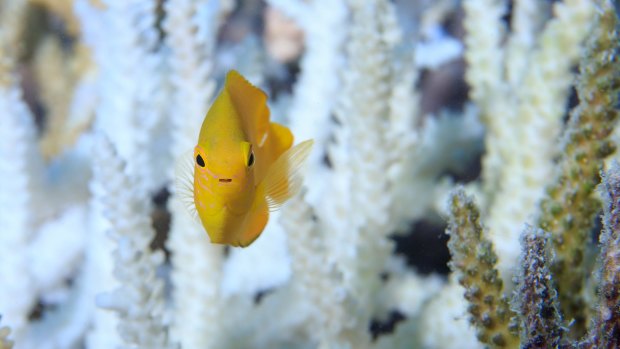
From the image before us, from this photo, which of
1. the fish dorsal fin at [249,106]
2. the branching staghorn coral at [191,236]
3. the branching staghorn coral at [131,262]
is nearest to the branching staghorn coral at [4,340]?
the branching staghorn coral at [131,262]

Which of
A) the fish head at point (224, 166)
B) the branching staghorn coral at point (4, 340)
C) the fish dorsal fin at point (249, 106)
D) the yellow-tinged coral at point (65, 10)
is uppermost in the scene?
the yellow-tinged coral at point (65, 10)

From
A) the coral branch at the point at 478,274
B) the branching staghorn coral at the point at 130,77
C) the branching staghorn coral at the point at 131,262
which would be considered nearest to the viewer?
the coral branch at the point at 478,274

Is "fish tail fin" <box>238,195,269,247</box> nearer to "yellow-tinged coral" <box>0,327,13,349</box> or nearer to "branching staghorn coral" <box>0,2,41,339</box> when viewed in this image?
"yellow-tinged coral" <box>0,327,13,349</box>

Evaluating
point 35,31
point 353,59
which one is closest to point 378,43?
point 353,59

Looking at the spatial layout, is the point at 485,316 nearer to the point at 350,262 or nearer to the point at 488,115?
the point at 350,262

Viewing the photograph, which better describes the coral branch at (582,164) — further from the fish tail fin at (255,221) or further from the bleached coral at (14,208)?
the bleached coral at (14,208)

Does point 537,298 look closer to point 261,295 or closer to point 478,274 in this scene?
point 478,274

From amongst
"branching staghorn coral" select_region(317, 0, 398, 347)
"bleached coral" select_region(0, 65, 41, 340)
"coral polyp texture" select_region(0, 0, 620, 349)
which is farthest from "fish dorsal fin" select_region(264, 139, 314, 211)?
"bleached coral" select_region(0, 65, 41, 340)

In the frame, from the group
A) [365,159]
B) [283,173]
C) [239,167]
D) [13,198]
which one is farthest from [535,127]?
[13,198]
